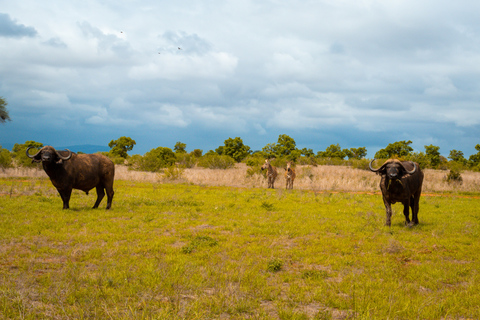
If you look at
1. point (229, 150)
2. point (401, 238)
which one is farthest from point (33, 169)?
point (229, 150)

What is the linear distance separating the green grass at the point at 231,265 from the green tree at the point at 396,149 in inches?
1752

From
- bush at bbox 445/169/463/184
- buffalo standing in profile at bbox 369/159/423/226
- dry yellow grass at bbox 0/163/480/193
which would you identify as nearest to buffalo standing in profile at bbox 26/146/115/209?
buffalo standing in profile at bbox 369/159/423/226

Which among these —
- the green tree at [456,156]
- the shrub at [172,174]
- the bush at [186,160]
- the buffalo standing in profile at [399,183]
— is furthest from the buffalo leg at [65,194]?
the green tree at [456,156]

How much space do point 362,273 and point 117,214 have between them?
9.57m

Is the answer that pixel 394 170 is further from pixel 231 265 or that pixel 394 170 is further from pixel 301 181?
pixel 301 181

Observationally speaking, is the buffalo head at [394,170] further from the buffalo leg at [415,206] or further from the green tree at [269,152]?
the green tree at [269,152]

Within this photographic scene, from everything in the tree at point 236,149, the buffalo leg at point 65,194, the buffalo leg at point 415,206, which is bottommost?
the buffalo leg at point 65,194

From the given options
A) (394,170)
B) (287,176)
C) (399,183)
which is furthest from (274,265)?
(287,176)

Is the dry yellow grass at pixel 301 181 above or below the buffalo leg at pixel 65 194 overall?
above

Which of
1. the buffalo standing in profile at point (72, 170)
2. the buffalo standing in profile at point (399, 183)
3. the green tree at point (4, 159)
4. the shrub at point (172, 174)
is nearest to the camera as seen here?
the buffalo standing in profile at point (399, 183)

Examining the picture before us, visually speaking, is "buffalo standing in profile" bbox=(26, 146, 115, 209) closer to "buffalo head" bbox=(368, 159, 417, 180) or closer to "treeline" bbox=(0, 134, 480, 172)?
"buffalo head" bbox=(368, 159, 417, 180)

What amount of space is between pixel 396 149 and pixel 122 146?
51378 millimetres

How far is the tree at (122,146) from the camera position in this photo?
210 ft

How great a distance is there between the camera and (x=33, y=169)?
32.0 m
